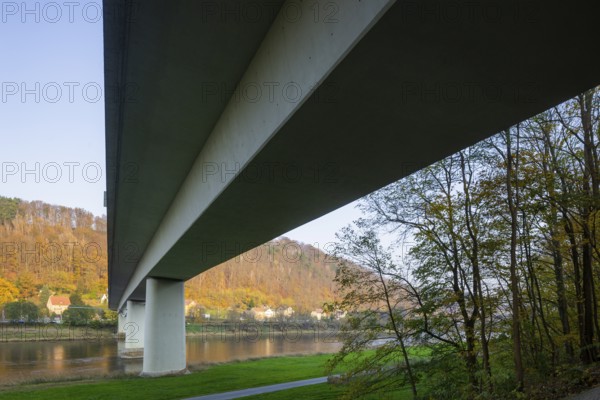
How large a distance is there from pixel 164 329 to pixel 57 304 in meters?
66.7

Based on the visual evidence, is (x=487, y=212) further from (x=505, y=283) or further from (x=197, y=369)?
(x=197, y=369)

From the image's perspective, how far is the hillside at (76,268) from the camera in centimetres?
6022

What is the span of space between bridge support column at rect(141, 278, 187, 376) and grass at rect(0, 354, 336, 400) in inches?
45.1

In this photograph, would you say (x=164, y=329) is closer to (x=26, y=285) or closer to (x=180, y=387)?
(x=180, y=387)

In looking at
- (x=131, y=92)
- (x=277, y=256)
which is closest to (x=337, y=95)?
(x=131, y=92)

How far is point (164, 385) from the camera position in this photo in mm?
20844

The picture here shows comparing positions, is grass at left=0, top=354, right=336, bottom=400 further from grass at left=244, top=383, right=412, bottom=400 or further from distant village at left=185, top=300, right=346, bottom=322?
distant village at left=185, top=300, right=346, bottom=322

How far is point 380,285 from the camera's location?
13508mm

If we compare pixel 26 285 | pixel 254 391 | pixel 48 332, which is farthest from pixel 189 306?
pixel 254 391

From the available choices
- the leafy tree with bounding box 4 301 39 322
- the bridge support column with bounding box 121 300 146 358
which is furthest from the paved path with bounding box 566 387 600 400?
the leafy tree with bounding box 4 301 39 322

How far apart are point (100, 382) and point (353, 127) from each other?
75.1 feet

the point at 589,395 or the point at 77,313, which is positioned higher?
the point at 589,395

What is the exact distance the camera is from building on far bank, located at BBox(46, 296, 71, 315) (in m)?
79.1

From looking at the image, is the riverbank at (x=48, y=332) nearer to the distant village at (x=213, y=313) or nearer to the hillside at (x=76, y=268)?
the distant village at (x=213, y=313)
